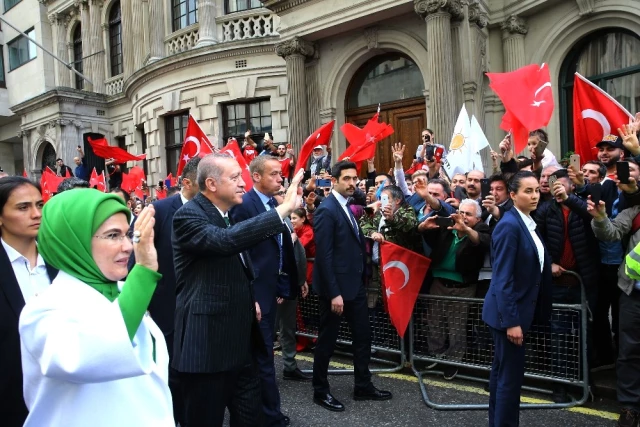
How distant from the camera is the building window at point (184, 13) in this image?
58.0 ft

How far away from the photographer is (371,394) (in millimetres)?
4754

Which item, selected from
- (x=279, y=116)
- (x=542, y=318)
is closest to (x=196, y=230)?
(x=542, y=318)

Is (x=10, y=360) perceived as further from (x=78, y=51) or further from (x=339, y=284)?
(x=78, y=51)

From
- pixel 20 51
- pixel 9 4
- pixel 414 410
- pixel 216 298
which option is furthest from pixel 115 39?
pixel 216 298

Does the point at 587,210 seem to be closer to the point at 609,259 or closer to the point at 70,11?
the point at 609,259

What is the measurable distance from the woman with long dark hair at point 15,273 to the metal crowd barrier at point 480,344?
3.27 m

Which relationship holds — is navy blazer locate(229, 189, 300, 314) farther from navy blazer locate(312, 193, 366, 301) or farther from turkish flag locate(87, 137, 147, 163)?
turkish flag locate(87, 137, 147, 163)

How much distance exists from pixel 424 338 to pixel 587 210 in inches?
79.5

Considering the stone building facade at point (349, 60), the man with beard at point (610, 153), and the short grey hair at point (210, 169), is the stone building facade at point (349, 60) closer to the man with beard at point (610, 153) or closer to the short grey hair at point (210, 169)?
the man with beard at point (610, 153)

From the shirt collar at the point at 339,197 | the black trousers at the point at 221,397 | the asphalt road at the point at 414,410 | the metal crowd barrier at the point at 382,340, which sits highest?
the shirt collar at the point at 339,197

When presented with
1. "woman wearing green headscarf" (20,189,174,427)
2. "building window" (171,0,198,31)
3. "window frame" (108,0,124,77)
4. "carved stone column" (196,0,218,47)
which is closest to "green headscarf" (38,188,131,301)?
"woman wearing green headscarf" (20,189,174,427)

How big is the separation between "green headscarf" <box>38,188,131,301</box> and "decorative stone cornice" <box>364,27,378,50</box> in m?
11.2

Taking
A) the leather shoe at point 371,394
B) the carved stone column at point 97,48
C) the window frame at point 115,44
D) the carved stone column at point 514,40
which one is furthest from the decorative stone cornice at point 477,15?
the carved stone column at point 97,48

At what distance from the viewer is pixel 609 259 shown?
472 cm
